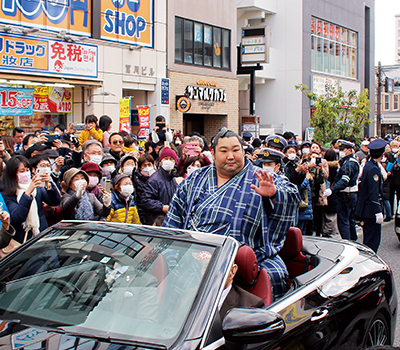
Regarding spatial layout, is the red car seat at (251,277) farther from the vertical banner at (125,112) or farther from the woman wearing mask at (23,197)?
the vertical banner at (125,112)

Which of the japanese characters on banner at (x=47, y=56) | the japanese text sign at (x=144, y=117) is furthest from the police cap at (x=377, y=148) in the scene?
the japanese characters on banner at (x=47, y=56)

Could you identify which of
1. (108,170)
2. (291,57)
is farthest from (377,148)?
(291,57)

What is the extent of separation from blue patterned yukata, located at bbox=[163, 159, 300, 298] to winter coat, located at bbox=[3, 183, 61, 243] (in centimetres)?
187

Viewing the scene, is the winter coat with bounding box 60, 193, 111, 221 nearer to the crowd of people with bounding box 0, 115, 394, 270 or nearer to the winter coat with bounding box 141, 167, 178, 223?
the crowd of people with bounding box 0, 115, 394, 270

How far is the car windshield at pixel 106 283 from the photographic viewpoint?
7.75 feet

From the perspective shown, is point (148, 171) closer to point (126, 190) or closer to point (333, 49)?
point (126, 190)

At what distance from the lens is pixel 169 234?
283cm

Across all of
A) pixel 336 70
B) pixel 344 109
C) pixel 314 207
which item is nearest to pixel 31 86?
pixel 314 207

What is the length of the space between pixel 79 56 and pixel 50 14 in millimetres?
1599

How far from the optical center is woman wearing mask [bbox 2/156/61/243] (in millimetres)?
4750

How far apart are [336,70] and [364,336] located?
112ft

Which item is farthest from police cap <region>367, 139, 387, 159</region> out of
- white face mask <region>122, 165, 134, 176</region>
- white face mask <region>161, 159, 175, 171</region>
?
white face mask <region>122, 165, 134, 176</region>

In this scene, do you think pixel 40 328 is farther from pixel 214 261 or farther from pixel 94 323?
pixel 214 261

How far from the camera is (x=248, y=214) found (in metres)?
3.46
